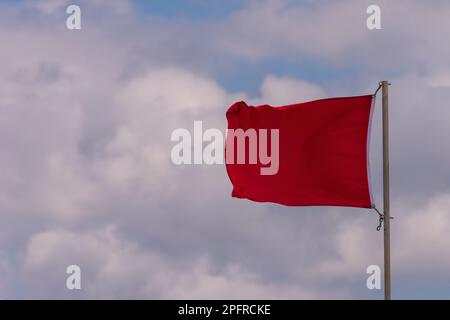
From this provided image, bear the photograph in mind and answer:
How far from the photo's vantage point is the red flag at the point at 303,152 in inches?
2009

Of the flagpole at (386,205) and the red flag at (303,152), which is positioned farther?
the red flag at (303,152)

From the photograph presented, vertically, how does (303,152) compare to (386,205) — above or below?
above

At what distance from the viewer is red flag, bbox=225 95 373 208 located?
5103 centimetres

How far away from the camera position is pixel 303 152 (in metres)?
51.7

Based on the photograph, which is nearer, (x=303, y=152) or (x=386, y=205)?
(x=386, y=205)

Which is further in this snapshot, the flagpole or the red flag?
the red flag
